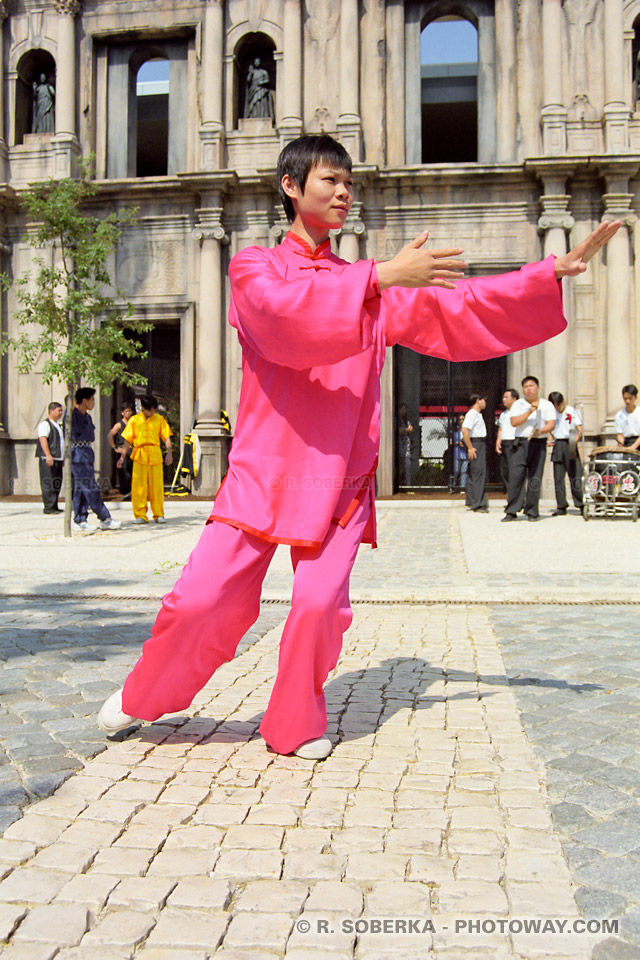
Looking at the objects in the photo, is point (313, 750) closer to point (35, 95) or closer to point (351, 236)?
point (351, 236)

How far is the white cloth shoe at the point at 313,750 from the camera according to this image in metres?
2.75

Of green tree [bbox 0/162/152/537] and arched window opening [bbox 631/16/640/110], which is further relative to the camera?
arched window opening [bbox 631/16/640/110]

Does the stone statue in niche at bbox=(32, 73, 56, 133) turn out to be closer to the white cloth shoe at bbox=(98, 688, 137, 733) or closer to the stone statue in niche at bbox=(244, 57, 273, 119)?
the stone statue in niche at bbox=(244, 57, 273, 119)

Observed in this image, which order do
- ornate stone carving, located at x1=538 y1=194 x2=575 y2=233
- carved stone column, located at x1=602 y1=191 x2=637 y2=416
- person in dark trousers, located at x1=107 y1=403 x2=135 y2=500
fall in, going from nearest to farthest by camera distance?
1. person in dark trousers, located at x1=107 y1=403 x2=135 y2=500
2. carved stone column, located at x1=602 y1=191 x2=637 y2=416
3. ornate stone carving, located at x1=538 y1=194 x2=575 y2=233

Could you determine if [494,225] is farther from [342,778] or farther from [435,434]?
[342,778]

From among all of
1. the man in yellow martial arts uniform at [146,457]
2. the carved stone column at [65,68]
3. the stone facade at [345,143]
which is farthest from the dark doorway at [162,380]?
the man in yellow martial arts uniform at [146,457]

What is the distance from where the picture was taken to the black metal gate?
64.6 ft

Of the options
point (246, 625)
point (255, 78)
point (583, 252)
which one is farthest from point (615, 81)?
point (246, 625)

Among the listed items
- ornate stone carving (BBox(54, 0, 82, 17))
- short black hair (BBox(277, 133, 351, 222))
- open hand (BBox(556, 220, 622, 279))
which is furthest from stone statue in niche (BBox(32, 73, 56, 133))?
open hand (BBox(556, 220, 622, 279))

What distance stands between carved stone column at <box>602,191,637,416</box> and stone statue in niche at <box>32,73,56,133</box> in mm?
12712

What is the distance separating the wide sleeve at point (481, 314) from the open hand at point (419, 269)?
340 mm

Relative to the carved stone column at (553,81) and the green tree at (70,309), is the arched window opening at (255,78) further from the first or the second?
the green tree at (70,309)

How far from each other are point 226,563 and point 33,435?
712 inches

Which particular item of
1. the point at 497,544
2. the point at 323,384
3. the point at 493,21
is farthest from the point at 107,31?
the point at 323,384
